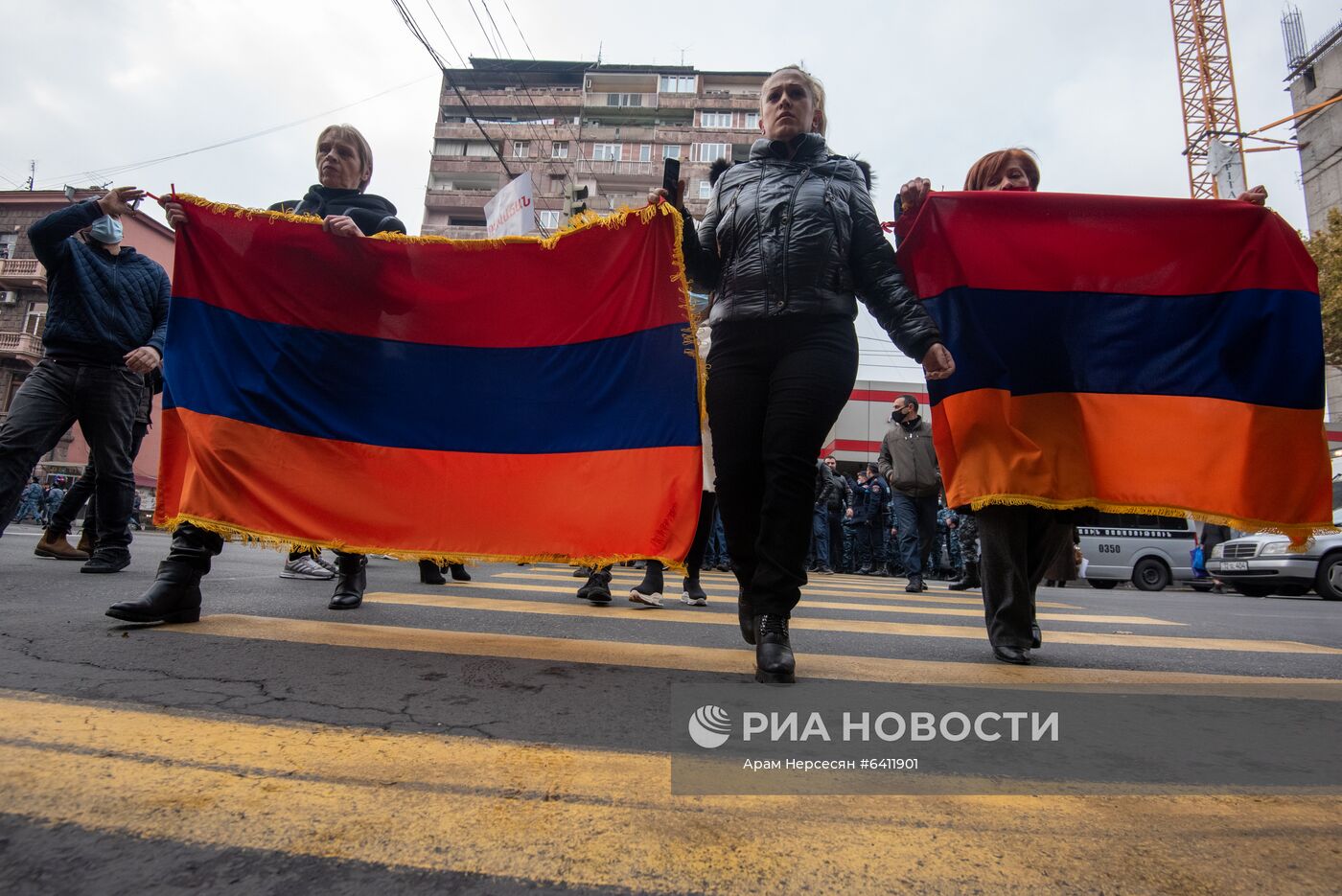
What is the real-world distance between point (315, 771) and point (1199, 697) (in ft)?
7.83

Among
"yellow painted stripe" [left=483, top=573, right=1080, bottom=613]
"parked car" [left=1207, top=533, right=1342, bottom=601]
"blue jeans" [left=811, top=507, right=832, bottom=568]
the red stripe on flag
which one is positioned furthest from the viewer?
"blue jeans" [left=811, top=507, right=832, bottom=568]

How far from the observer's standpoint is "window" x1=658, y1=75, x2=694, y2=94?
52688 millimetres

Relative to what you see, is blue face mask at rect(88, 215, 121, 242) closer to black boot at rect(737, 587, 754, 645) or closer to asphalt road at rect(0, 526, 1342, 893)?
asphalt road at rect(0, 526, 1342, 893)

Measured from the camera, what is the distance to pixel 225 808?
3.72 ft

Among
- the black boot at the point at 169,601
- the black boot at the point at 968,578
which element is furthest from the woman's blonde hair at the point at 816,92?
the black boot at the point at 968,578

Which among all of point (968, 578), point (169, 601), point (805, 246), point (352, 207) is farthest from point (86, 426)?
point (968, 578)

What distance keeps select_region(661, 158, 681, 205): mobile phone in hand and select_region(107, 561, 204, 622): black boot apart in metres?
2.27

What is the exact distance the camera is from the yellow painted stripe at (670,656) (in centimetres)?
239

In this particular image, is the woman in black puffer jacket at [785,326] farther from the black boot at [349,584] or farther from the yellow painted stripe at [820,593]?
the yellow painted stripe at [820,593]

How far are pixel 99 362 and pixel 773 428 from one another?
14.1 ft

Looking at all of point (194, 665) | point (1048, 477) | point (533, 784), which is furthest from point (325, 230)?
point (1048, 477)

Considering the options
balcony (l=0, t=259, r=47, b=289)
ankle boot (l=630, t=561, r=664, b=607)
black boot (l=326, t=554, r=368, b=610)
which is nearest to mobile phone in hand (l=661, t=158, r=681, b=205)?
black boot (l=326, t=554, r=368, b=610)

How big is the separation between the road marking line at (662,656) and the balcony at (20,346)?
39.6 meters

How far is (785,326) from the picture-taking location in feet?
8.53
